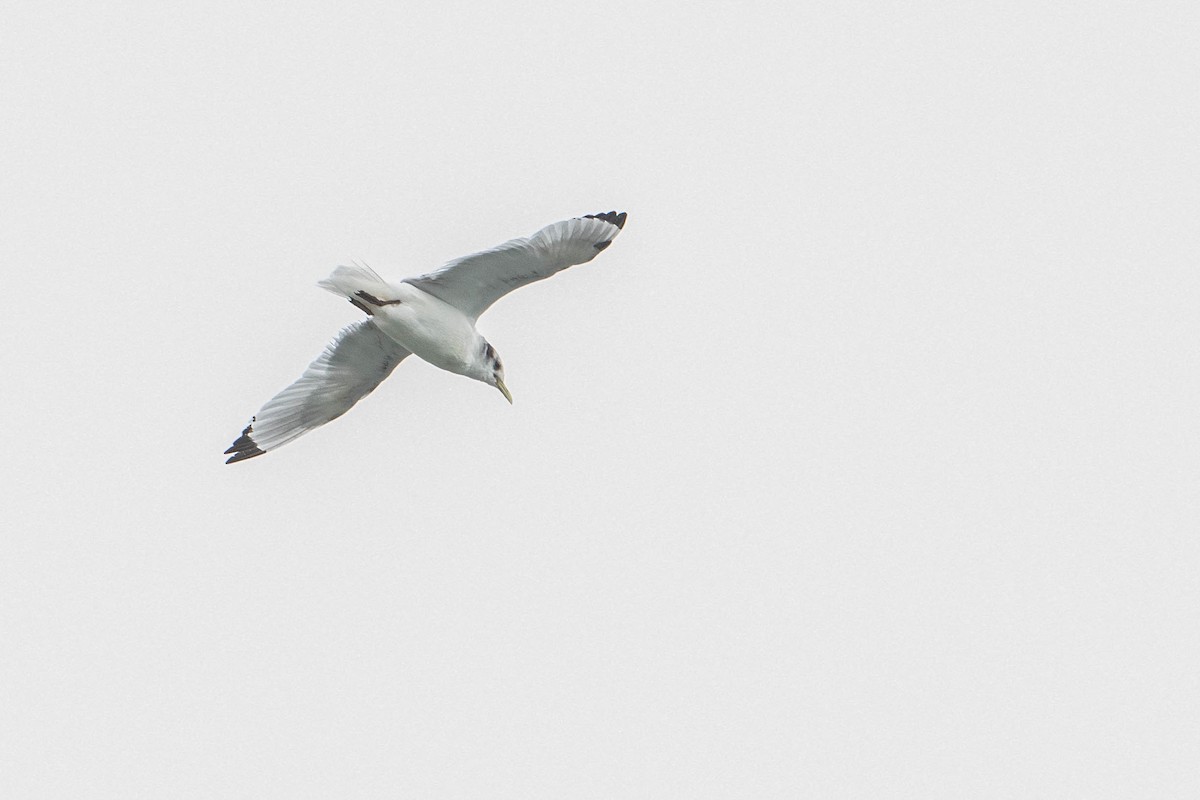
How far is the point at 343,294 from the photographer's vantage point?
11.6 m

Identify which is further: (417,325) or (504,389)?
(504,389)

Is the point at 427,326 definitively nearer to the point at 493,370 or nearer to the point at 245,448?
the point at 493,370

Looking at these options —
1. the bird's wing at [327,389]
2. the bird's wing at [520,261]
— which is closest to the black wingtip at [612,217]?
→ the bird's wing at [520,261]

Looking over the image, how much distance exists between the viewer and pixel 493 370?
12.6m

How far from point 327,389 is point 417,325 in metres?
1.46

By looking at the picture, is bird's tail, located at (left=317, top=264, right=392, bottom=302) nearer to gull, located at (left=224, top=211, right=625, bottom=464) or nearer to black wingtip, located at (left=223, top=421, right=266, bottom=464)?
gull, located at (left=224, top=211, right=625, bottom=464)

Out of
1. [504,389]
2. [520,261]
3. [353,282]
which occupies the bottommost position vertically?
[504,389]

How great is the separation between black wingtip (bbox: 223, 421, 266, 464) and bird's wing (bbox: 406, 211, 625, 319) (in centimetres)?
225

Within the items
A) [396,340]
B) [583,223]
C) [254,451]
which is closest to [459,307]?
[396,340]

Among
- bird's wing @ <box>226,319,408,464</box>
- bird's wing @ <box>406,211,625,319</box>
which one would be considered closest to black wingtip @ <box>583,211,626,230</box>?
bird's wing @ <box>406,211,625,319</box>

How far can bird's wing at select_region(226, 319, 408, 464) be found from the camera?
41.4 ft

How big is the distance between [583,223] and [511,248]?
52 centimetres

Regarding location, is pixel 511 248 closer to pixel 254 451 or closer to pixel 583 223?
pixel 583 223

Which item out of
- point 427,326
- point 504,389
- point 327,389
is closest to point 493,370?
point 504,389
